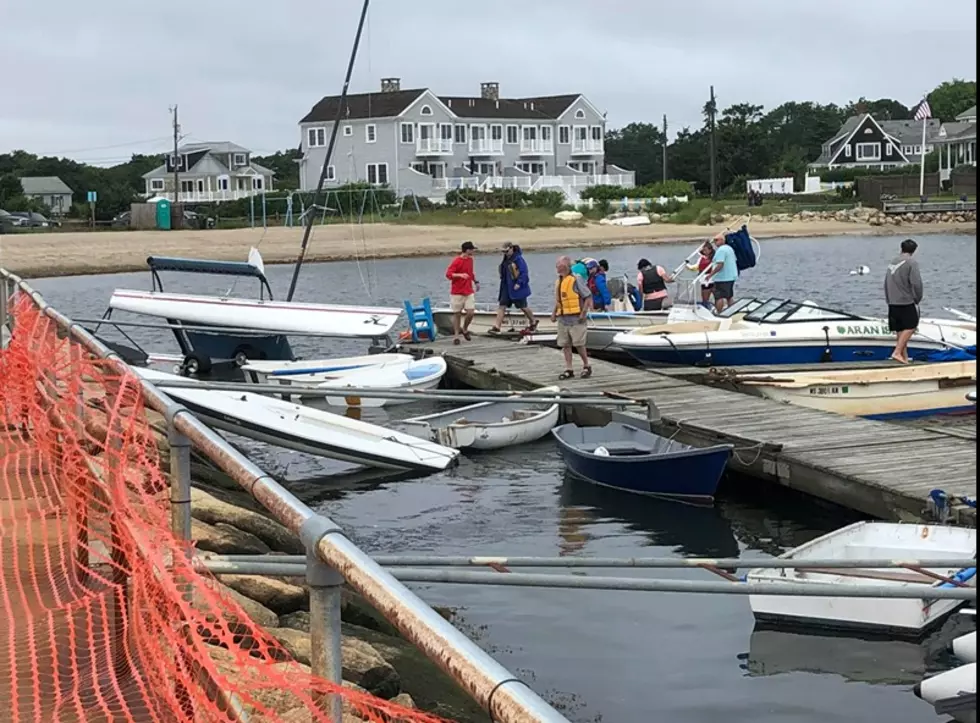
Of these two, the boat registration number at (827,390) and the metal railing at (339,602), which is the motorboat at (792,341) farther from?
the metal railing at (339,602)

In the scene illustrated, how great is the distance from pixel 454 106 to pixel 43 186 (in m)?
35.9

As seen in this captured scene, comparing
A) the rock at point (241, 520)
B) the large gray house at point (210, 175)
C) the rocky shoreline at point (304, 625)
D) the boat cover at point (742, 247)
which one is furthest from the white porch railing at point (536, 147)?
the rocky shoreline at point (304, 625)

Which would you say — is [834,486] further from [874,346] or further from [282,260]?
[282,260]

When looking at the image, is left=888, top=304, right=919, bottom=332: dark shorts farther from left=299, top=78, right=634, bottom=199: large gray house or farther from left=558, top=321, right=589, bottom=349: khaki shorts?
left=299, top=78, right=634, bottom=199: large gray house

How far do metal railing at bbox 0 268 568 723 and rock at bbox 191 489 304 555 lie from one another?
6654 mm

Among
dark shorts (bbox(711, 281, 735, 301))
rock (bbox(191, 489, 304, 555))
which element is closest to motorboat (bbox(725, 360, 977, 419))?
dark shorts (bbox(711, 281, 735, 301))

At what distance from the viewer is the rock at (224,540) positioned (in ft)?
29.4

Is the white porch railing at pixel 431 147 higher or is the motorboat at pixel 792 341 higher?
the white porch railing at pixel 431 147

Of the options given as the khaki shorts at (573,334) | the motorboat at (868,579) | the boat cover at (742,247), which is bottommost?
the motorboat at (868,579)

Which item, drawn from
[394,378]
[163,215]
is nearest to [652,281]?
[394,378]

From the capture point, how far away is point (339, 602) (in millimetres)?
2830

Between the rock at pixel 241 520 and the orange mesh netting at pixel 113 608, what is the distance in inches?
114

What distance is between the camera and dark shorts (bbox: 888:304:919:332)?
20.7 meters

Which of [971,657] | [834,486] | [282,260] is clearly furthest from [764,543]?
[282,260]
